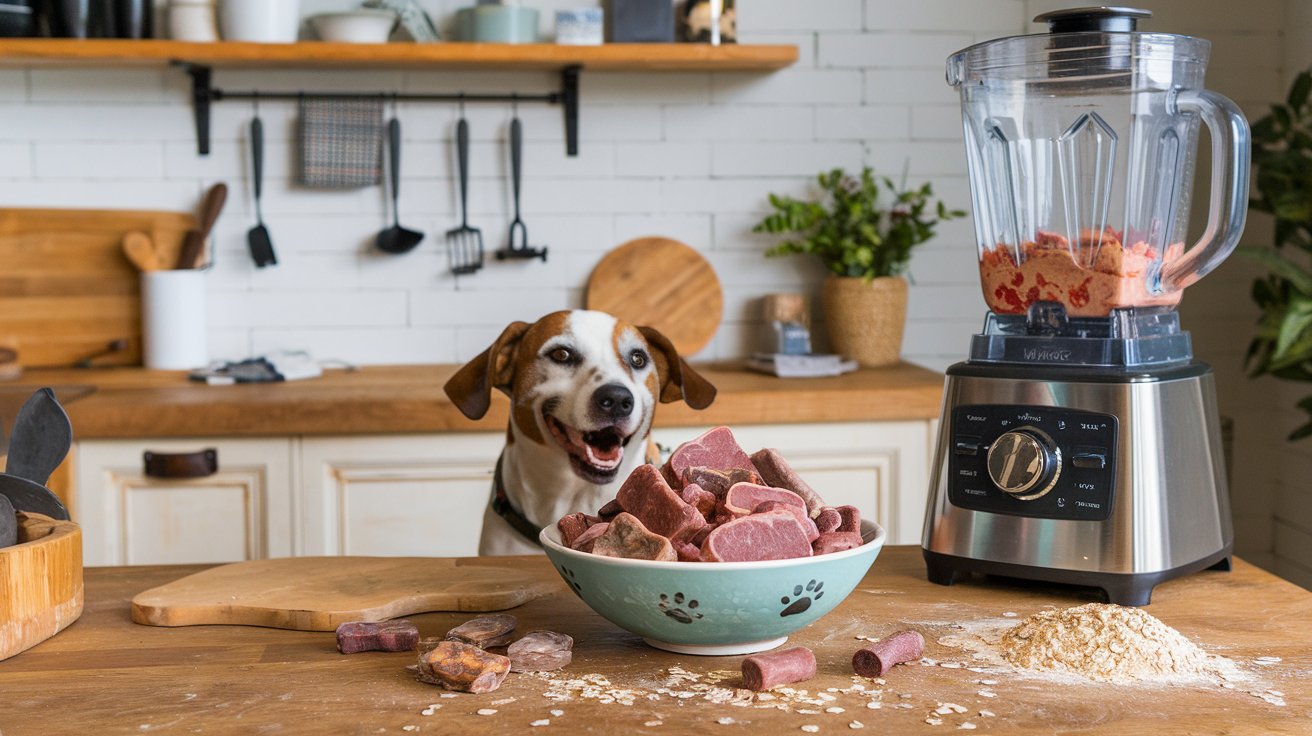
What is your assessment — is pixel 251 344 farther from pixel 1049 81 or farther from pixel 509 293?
pixel 1049 81

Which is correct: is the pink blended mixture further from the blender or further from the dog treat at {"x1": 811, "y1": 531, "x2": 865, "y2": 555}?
the dog treat at {"x1": 811, "y1": 531, "x2": 865, "y2": 555}

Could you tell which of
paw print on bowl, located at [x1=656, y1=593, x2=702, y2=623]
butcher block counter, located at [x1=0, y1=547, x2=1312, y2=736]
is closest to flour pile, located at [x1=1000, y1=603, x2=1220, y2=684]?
butcher block counter, located at [x1=0, y1=547, x2=1312, y2=736]

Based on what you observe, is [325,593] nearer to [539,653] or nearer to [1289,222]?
[539,653]

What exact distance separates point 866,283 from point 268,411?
1.45 meters

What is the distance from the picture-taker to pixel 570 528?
3.27ft

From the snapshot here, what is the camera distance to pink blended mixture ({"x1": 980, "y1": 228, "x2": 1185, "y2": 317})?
1254mm

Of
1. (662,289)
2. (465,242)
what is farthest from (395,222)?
(662,289)

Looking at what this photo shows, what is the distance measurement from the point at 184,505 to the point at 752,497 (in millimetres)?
1855

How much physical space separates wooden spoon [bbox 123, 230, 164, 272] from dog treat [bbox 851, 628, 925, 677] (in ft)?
8.30

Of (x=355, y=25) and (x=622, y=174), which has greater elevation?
(x=355, y=25)

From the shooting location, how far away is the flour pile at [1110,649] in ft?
3.02

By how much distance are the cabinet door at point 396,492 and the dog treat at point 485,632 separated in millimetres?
1518

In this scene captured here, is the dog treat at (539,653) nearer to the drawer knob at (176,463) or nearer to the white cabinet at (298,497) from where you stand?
the white cabinet at (298,497)

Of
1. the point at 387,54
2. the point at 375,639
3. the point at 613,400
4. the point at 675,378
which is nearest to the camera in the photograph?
the point at 375,639
